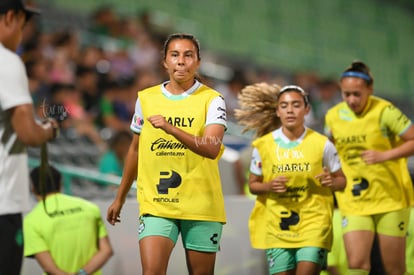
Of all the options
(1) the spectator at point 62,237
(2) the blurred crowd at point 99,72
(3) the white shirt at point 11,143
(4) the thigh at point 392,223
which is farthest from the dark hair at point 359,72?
(3) the white shirt at point 11,143

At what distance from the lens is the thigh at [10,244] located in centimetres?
481

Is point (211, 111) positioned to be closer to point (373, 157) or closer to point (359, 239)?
point (373, 157)

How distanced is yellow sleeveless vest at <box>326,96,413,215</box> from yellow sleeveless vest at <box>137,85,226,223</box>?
6.74 ft

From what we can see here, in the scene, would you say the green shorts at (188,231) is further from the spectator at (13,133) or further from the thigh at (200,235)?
the spectator at (13,133)

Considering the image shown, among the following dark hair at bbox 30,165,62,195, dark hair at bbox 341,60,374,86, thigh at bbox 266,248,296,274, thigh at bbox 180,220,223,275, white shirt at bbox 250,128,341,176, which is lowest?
thigh at bbox 266,248,296,274

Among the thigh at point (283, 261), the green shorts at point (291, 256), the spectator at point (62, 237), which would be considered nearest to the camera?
the green shorts at point (291, 256)

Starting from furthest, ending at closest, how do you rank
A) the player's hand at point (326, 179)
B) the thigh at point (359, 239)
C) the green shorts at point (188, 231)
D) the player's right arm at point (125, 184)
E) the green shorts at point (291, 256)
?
the thigh at point (359, 239) < the green shorts at point (291, 256) < the player's hand at point (326, 179) < the player's right arm at point (125, 184) < the green shorts at point (188, 231)

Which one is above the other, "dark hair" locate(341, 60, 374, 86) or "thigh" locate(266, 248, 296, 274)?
"dark hair" locate(341, 60, 374, 86)

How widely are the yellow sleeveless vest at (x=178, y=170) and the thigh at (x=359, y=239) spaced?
1965mm

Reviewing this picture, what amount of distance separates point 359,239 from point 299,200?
0.88 metres

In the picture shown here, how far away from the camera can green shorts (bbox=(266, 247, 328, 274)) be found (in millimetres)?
7184

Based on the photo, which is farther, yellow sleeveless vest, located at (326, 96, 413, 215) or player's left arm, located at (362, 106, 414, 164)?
yellow sleeveless vest, located at (326, 96, 413, 215)

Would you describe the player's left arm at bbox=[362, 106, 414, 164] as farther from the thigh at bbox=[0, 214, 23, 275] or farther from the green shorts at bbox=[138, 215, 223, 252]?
the thigh at bbox=[0, 214, 23, 275]

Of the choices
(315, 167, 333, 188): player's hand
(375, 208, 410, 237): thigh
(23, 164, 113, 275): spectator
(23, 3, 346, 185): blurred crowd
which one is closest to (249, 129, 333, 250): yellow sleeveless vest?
(315, 167, 333, 188): player's hand
